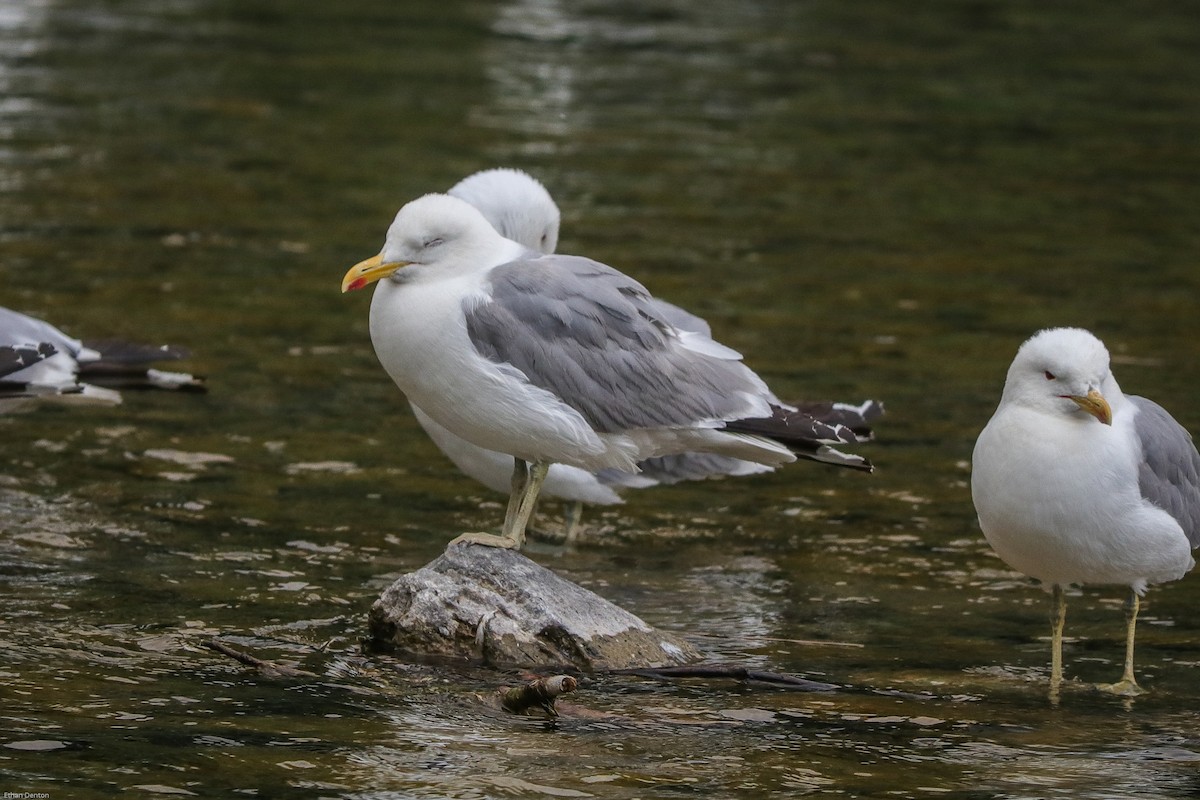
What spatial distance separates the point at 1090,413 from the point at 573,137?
9.50 m

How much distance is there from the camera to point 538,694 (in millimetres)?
5406

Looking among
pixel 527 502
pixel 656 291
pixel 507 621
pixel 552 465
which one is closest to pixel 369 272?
pixel 527 502

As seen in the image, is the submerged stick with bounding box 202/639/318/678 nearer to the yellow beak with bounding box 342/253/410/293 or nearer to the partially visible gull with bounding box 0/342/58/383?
the yellow beak with bounding box 342/253/410/293

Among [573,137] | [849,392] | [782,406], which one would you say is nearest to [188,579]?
[782,406]

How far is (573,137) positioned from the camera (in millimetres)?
15070

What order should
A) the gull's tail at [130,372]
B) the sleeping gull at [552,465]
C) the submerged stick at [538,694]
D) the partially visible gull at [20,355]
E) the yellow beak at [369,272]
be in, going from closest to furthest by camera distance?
the submerged stick at [538,694]
the yellow beak at [369,272]
the sleeping gull at [552,465]
the partially visible gull at [20,355]
the gull's tail at [130,372]

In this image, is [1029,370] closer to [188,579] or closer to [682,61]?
[188,579]

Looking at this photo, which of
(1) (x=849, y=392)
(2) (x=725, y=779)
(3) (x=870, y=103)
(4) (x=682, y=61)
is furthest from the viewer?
(4) (x=682, y=61)

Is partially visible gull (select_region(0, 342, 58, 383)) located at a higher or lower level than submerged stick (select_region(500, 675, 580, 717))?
higher

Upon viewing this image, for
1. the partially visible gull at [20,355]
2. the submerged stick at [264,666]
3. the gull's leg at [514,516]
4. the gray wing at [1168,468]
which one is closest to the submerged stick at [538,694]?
the submerged stick at [264,666]

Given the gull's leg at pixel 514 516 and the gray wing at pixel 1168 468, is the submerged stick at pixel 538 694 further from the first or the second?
the gray wing at pixel 1168 468

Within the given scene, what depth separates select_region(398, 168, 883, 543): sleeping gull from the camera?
7.14 metres

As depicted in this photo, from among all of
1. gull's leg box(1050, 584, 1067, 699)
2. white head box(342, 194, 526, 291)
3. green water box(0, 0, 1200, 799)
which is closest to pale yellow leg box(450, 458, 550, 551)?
green water box(0, 0, 1200, 799)

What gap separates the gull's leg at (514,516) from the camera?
6336 millimetres
